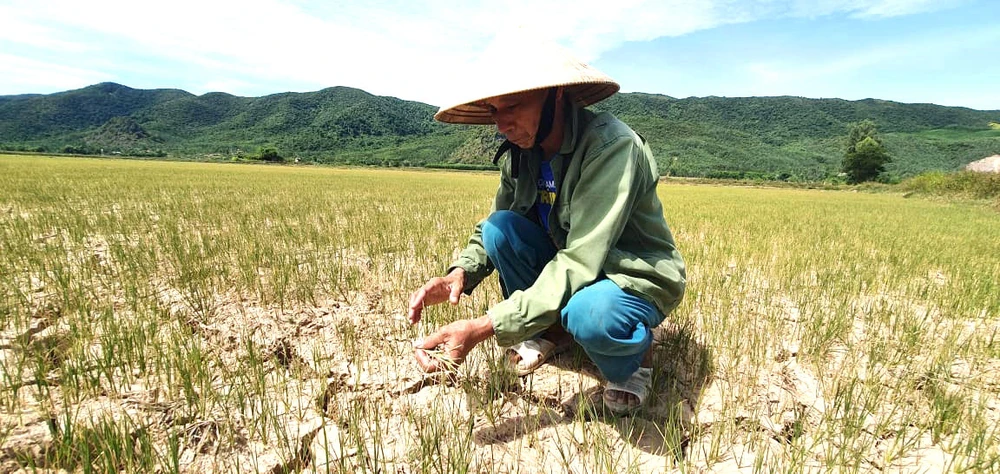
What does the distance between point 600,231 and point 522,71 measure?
1.77 feet

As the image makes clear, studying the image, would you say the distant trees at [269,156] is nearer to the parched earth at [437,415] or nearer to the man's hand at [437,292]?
the parched earth at [437,415]

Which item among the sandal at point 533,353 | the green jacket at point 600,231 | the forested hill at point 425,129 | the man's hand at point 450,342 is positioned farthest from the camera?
the forested hill at point 425,129

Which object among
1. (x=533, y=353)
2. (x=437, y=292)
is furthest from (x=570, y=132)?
(x=533, y=353)

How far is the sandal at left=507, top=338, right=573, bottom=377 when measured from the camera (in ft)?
5.96

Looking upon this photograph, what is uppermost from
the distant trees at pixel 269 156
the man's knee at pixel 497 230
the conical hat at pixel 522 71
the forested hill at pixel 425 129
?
the forested hill at pixel 425 129

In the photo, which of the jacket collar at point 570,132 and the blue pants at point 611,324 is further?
the jacket collar at point 570,132

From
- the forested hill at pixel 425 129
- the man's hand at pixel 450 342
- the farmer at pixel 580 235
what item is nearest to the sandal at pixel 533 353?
the farmer at pixel 580 235

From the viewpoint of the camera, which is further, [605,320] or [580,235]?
[580,235]

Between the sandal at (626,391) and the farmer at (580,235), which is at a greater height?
the farmer at (580,235)

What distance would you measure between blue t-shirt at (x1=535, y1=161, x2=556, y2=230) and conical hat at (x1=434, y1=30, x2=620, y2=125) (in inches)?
12.7

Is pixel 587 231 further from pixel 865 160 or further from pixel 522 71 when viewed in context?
pixel 865 160

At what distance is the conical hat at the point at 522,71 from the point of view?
1.36 meters

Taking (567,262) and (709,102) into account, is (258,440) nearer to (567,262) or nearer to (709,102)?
(567,262)

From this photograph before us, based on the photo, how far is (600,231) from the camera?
137cm
